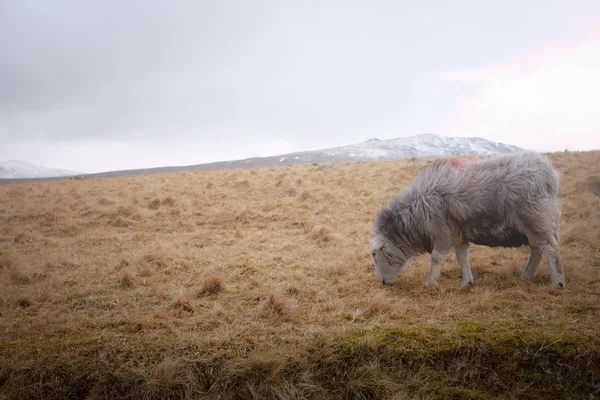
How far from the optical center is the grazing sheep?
5.78m

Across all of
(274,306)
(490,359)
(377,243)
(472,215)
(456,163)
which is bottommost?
(490,359)

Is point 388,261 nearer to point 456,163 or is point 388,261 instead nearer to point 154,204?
point 456,163

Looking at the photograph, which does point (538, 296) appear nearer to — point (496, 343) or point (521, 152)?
point (496, 343)

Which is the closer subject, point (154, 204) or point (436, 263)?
point (436, 263)

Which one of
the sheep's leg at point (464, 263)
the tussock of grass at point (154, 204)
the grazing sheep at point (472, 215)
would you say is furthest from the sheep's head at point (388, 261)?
the tussock of grass at point (154, 204)

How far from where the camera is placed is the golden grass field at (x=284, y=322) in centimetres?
374

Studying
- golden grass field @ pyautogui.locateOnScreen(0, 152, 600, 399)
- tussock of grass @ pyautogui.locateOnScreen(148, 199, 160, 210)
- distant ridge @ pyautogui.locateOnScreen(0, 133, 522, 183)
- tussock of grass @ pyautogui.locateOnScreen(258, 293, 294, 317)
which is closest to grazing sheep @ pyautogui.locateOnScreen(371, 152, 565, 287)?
golden grass field @ pyautogui.locateOnScreen(0, 152, 600, 399)

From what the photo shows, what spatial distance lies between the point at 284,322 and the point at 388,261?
261cm

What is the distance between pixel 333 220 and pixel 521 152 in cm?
627

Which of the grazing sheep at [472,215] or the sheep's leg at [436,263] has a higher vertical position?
the grazing sheep at [472,215]

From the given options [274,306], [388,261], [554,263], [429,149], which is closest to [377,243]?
[388,261]

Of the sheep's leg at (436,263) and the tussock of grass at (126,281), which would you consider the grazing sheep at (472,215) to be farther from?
the tussock of grass at (126,281)

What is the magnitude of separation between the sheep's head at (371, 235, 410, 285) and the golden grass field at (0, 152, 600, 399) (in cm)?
22

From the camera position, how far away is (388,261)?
256 inches
